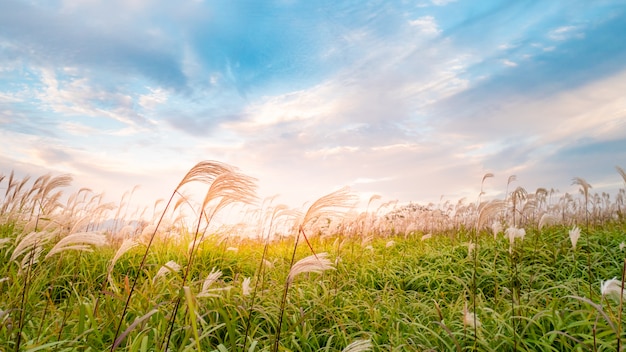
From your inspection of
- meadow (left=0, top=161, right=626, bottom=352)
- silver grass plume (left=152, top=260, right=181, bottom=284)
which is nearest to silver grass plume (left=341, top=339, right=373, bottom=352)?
meadow (left=0, top=161, right=626, bottom=352)

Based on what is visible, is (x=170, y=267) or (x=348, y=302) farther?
(x=348, y=302)

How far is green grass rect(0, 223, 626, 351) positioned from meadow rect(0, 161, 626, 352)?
0.03m

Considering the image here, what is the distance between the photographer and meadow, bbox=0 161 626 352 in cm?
303

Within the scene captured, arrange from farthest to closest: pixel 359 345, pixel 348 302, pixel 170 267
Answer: pixel 348 302 < pixel 170 267 < pixel 359 345

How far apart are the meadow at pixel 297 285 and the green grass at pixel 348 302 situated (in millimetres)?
29

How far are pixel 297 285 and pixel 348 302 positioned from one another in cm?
77

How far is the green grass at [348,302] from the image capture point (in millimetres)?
3576

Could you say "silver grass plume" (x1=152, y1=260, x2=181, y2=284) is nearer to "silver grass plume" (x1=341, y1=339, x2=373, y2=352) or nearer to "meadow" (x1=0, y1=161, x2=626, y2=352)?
"meadow" (x1=0, y1=161, x2=626, y2=352)

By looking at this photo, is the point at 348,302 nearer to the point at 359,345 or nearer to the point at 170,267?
the point at 170,267

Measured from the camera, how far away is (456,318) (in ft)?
15.4

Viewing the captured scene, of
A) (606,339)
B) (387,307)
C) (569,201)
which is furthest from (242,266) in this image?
(569,201)

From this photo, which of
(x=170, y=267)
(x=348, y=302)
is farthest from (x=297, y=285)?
(x=170, y=267)

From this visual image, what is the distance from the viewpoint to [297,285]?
551 cm

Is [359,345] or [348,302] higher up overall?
[359,345]
